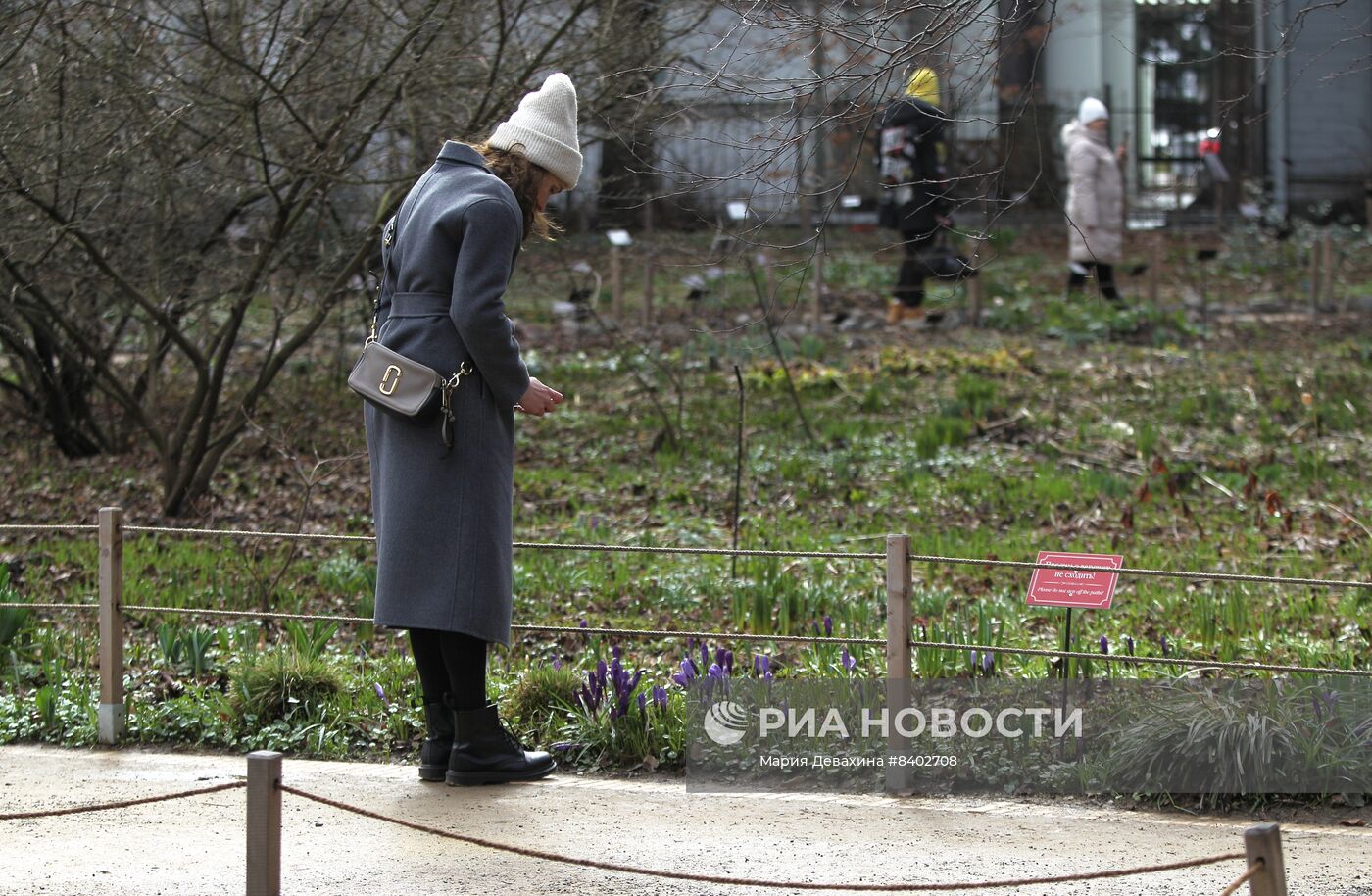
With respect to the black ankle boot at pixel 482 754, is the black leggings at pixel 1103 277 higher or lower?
higher

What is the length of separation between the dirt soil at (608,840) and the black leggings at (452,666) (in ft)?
0.87

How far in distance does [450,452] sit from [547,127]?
0.94 meters

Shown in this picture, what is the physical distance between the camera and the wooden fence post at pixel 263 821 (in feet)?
9.72

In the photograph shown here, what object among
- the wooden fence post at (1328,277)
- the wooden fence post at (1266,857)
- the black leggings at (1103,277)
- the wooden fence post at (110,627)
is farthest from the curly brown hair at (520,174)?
the wooden fence post at (1328,277)

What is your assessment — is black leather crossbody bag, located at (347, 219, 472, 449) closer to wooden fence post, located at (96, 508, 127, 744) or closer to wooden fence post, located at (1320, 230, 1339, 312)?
wooden fence post, located at (96, 508, 127, 744)

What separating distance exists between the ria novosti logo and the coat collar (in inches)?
71.2

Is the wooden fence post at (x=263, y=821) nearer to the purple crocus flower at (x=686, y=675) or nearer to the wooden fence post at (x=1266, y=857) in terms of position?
the wooden fence post at (x=1266, y=857)

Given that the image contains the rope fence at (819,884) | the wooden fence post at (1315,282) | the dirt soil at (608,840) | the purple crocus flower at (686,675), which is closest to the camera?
the rope fence at (819,884)

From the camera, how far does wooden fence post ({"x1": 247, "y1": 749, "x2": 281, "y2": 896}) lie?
9.72ft

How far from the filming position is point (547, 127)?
428cm

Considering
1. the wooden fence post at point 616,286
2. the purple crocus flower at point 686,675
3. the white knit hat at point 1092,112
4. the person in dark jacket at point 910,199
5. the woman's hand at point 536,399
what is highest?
the white knit hat at point 1092,112

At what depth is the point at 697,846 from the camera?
391 centimetres

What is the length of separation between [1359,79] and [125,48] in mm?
19236

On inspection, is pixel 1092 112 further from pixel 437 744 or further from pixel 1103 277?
pixel 437 744
